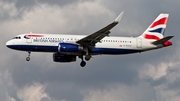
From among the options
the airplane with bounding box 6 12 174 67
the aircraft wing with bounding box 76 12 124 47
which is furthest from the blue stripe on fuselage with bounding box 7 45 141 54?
the aircraft wing with bounding box 76 12 124 47

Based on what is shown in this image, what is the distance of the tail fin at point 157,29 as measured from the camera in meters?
108

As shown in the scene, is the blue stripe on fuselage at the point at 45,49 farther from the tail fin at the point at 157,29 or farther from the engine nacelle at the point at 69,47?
the tail fin at the point at 157,29

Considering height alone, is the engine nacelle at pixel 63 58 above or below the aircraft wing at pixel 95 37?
below

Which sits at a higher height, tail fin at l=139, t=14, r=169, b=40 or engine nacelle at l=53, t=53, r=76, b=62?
tail fin at l=139, t=14, r=169, b=40

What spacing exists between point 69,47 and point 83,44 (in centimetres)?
250

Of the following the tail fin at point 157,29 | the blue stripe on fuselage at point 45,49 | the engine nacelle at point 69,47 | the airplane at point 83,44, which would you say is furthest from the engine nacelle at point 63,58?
the tail fin at point 157,29

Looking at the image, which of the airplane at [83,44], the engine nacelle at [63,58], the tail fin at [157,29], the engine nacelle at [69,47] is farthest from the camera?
the tail fin at [157,29]

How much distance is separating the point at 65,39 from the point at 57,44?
1847mm

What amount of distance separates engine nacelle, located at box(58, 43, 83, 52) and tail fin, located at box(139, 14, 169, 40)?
41.9 ft

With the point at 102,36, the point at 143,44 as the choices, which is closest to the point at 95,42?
the point at 102,36

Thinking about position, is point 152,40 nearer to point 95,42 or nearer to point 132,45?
point 132,45

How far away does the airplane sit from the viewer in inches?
3912

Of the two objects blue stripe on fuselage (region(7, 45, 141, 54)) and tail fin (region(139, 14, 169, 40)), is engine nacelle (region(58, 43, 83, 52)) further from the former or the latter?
tail fin (region(139, 14, 169, 40))

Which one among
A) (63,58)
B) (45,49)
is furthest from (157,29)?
(45,49)
